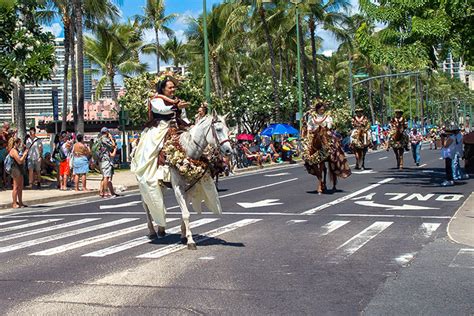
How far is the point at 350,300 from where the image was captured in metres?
6.78

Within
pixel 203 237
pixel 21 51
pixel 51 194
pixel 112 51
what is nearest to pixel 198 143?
pixel 203 237

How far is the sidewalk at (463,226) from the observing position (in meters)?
10.3

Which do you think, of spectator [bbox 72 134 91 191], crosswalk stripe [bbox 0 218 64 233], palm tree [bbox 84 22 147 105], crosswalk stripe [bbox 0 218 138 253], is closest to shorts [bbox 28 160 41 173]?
spectator [bbox 72 134 91 191]

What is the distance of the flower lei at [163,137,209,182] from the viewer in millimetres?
9844

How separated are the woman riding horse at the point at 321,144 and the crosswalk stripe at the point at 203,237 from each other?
5097mm

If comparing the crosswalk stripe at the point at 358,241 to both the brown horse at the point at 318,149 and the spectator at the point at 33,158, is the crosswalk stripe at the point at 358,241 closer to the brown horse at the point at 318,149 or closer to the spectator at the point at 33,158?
the brown horse at the point at 318,149

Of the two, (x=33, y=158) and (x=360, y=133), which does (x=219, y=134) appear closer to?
(x=33, y=158)

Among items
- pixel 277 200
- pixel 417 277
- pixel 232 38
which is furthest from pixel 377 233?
pixel 232 38

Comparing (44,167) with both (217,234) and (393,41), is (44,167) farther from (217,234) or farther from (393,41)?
(217,234)

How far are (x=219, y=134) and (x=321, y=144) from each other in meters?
8.35

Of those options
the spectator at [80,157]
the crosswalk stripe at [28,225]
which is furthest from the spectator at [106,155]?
the crosswalk stripe at [28,225]

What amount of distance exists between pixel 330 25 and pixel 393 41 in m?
31.1

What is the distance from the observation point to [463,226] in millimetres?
11602

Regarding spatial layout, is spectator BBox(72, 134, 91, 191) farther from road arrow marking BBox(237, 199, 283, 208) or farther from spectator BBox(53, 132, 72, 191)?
road arrow marking BBox(237, 199, 283, 208)
